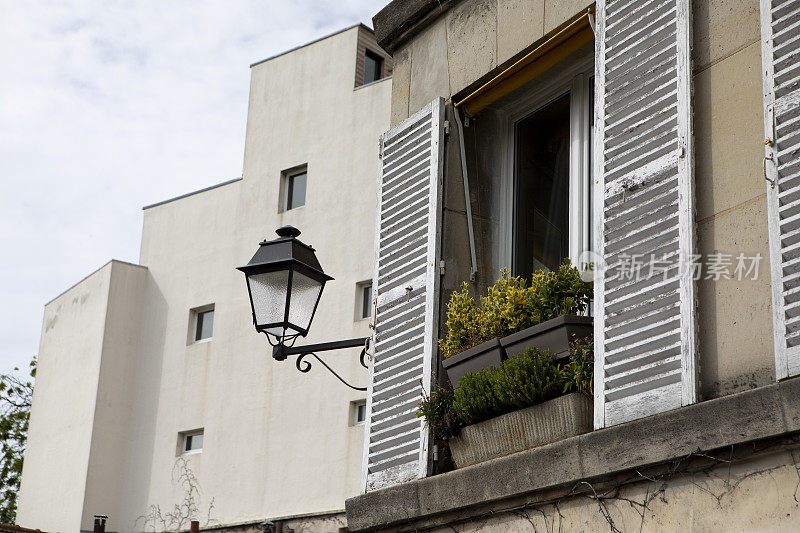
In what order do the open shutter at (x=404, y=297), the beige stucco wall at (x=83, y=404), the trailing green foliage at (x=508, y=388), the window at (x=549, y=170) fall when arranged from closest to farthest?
1. the trailing green foliage at (x=508, y=388)
2. the open shutter at (x=404, y=297)
3. the window at (x=549, y=170)
4. the beige stucco wall at (x=83, y=404)

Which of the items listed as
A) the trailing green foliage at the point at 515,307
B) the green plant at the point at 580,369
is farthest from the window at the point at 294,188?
the green plant at the point at 580,369

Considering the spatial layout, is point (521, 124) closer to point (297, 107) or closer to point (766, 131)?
point (766, 131)

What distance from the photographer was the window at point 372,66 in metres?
22.7

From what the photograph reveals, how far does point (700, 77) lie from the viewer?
5.14 metres

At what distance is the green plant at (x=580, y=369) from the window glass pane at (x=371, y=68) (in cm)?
1762

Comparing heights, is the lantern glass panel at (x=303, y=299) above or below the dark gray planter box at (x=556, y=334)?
above

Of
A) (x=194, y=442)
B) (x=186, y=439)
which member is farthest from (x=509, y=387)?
(x=186, y=439)

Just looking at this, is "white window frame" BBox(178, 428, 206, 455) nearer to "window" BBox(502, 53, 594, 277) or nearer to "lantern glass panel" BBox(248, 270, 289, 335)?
"lantern glass panel" BBox(248, 270, 289, 335)

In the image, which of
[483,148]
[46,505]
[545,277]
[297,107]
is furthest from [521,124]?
[46,505]

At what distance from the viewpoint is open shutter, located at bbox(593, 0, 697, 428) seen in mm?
4875

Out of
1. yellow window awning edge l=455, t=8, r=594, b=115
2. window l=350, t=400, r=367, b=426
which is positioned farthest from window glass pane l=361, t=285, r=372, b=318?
yellow window awning edge l=455, t=8, r=594, b=115

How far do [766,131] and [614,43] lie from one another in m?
1.20

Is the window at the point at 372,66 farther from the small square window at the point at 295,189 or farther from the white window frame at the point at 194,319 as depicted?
the white window frame at the point at 194,319

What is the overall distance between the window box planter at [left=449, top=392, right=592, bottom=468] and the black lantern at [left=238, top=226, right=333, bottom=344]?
4.07ft
